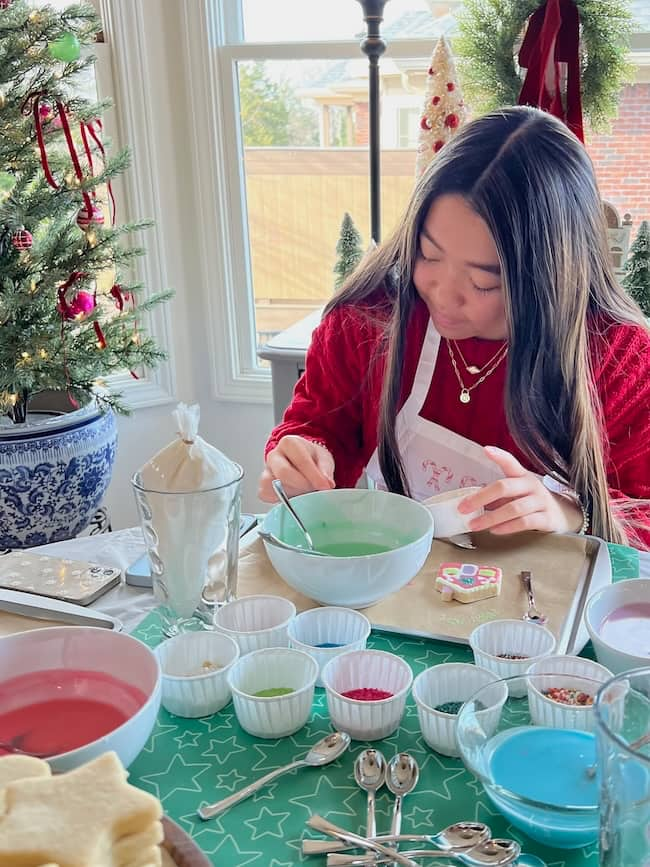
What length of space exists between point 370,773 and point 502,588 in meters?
0.34

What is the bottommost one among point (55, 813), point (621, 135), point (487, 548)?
point (487, 548)

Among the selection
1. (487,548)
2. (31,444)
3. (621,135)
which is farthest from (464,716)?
(621,135)

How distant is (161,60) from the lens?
2.39m

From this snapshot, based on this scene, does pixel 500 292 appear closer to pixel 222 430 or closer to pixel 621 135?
pixel 621 135

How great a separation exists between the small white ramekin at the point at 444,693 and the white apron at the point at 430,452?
0.65m

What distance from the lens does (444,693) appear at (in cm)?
73

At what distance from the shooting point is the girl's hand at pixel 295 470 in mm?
1143

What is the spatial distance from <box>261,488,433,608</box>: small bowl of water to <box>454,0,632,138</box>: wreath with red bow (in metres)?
1.22

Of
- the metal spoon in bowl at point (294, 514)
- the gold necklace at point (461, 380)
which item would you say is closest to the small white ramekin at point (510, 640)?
the metal spoon in bowl at point (294, 514)

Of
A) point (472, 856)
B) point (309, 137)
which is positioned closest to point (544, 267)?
point (472, 856)

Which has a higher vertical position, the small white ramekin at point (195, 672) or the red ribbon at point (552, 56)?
the red ribbon at point (552, 56)

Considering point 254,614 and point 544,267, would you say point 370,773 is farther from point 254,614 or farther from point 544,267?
point 544,267

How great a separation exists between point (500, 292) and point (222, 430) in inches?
67.0

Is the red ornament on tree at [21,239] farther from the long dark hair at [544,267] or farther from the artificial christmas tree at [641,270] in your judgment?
the artificial christmas tree at [641,270]
